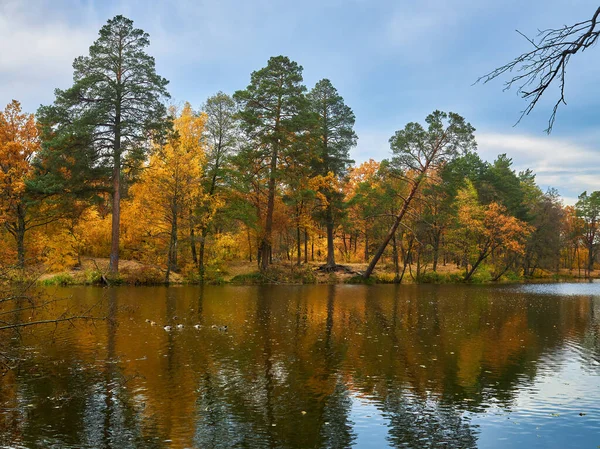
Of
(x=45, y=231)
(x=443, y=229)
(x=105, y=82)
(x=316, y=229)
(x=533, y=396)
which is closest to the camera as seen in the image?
(x=533, y=396)

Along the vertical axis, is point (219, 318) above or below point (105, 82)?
below

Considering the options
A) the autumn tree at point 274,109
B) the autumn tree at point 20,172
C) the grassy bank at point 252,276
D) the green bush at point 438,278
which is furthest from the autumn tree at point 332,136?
the autumn tree at point 20,172

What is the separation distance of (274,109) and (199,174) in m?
9.03

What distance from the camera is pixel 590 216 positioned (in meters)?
79.6

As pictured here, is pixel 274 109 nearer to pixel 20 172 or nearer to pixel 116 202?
pixel 116 202

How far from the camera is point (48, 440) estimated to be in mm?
6457

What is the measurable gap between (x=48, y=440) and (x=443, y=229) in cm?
4710

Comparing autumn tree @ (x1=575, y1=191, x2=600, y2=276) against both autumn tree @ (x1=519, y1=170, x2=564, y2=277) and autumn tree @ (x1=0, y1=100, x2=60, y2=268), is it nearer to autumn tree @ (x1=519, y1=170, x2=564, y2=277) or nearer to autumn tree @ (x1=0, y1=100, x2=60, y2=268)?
autumn tree @ (x1=519, y1=170, x2=564, y2=277)

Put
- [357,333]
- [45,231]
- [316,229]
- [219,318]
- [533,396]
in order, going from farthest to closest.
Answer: [316,229]
[45,231]
[219,318]
[357,333]
[533,396]

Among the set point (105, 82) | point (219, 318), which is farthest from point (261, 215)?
point (219, 318)

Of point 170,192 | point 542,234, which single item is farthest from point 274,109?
point 542,234

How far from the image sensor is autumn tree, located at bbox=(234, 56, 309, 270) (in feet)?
123

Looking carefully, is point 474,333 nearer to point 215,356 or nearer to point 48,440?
point 215,356

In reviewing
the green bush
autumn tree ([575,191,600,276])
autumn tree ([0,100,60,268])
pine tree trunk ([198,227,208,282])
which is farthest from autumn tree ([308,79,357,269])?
autumn tree ([575,191,600,276])
